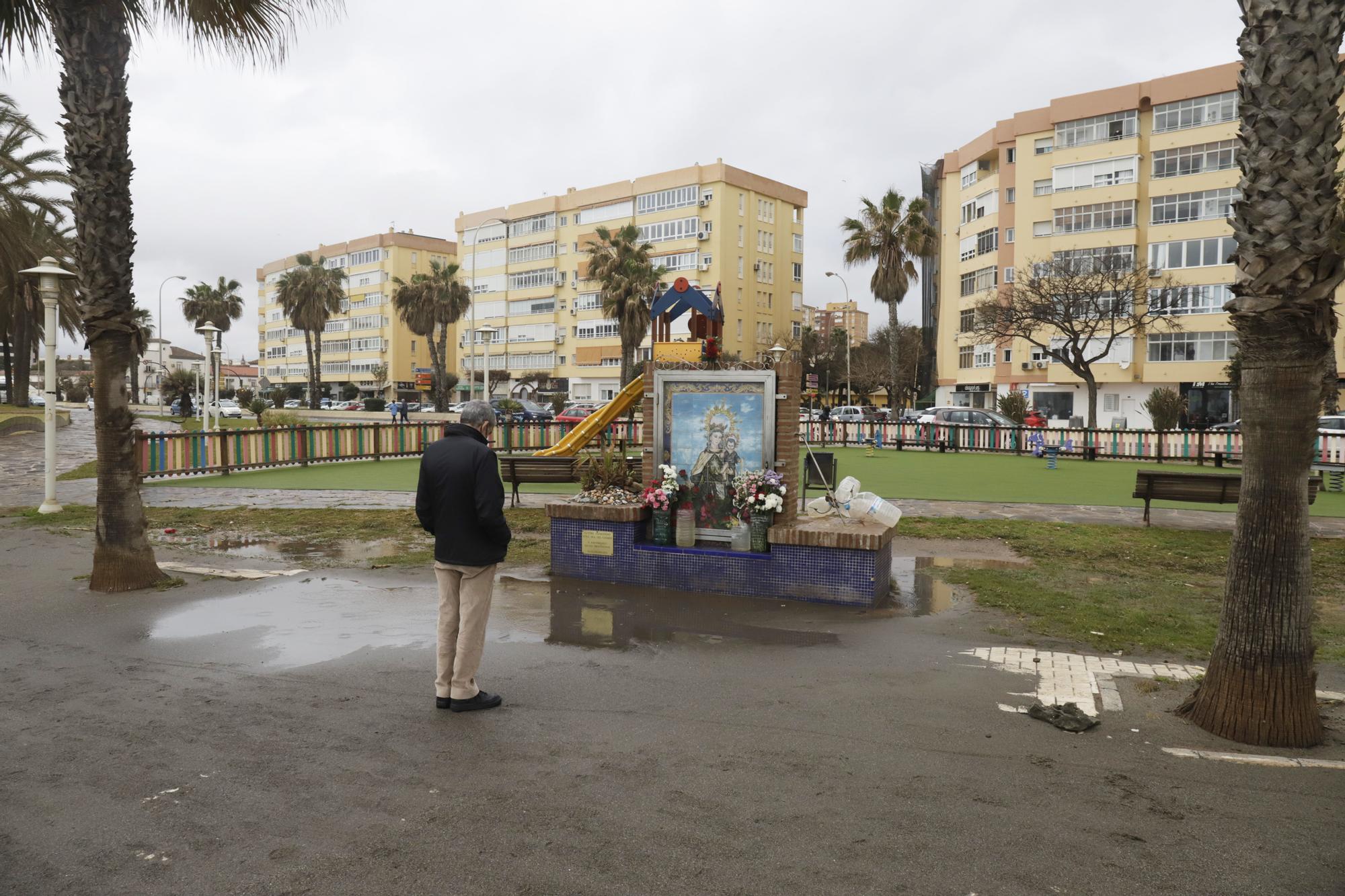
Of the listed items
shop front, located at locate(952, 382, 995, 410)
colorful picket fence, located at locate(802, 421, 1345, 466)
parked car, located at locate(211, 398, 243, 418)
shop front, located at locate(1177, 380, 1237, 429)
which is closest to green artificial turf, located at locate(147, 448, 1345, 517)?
colorful picket fence, located at locate(802, 421, 1345, 466)

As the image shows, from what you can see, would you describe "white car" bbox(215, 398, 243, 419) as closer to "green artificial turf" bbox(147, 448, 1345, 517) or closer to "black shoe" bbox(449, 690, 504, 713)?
"green artificial turf" bbox(147, 448, 1345, 517)

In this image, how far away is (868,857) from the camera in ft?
12.4

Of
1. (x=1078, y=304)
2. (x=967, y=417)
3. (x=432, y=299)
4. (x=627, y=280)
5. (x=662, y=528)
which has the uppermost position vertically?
(x=432, y=299)

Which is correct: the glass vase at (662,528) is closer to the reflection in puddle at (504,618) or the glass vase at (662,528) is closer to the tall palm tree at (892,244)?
the reflection in puddle at (504,618)

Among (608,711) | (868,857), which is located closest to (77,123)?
(608,711)

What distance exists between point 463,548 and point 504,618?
263 centimetres

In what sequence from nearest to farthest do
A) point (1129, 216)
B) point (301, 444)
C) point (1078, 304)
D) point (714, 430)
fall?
point (714, 430) → point (301, 444) → point (1078, 304) → point (1129, 216)

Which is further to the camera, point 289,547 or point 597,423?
point 597,423

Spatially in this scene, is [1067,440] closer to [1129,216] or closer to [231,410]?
[1129,216]

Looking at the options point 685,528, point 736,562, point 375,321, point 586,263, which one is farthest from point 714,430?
point 375,321

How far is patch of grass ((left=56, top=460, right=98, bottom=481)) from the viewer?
873 inches

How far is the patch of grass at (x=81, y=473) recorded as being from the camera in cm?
2217

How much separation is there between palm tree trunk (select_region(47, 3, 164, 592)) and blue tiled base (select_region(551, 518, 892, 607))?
4.15 meters

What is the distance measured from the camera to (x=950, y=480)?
22.5 m
